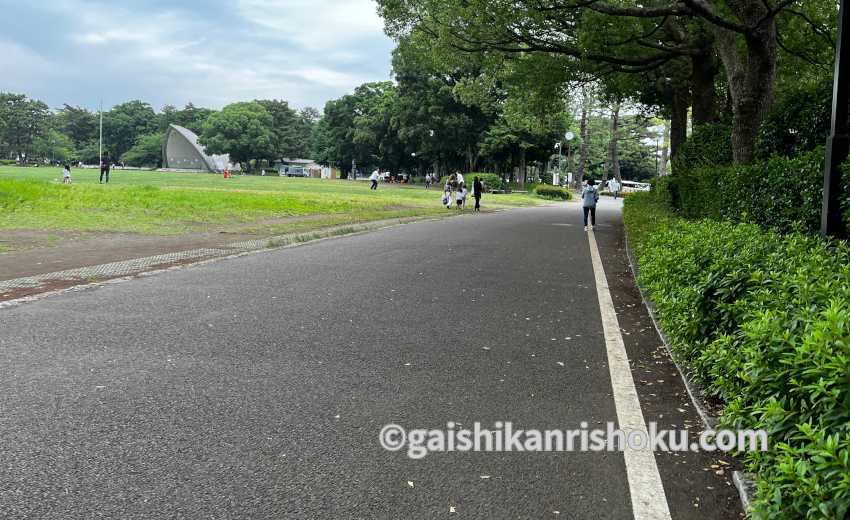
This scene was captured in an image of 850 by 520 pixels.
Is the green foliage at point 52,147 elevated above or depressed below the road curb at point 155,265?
above

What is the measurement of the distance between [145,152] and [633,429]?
142 meters

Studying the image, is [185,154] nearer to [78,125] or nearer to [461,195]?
[78,125]

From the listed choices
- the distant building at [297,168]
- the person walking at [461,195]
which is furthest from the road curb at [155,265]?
the distant building at [297,168]

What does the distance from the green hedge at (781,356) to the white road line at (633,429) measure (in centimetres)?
43

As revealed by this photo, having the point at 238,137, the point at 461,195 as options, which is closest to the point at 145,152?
the point at 238,137

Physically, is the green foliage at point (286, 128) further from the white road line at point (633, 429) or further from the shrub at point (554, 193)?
the white road line at point (633, 429)

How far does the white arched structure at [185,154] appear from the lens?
127 m

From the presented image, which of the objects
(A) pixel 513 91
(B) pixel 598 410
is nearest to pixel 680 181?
(A) pixel 513 91

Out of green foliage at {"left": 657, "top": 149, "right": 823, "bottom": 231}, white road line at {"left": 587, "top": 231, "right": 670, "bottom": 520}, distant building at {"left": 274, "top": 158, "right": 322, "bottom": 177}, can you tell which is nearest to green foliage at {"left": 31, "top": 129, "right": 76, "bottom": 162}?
distant building at {"left": 274, "top": 158, "right": 322, "bottom": 177}

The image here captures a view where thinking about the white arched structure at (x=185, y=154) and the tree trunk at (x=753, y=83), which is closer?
the tree trunk at (x=753, y=83)

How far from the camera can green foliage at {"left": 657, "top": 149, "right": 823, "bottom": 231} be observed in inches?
297

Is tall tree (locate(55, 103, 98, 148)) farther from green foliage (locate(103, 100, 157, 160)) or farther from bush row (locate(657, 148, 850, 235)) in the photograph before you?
bush row (locate(657, 148, 850, 235))

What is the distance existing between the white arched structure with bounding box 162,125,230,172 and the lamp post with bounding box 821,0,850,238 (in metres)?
125

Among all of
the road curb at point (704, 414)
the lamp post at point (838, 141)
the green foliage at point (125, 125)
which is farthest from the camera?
the green foliage at point (125, 125)
